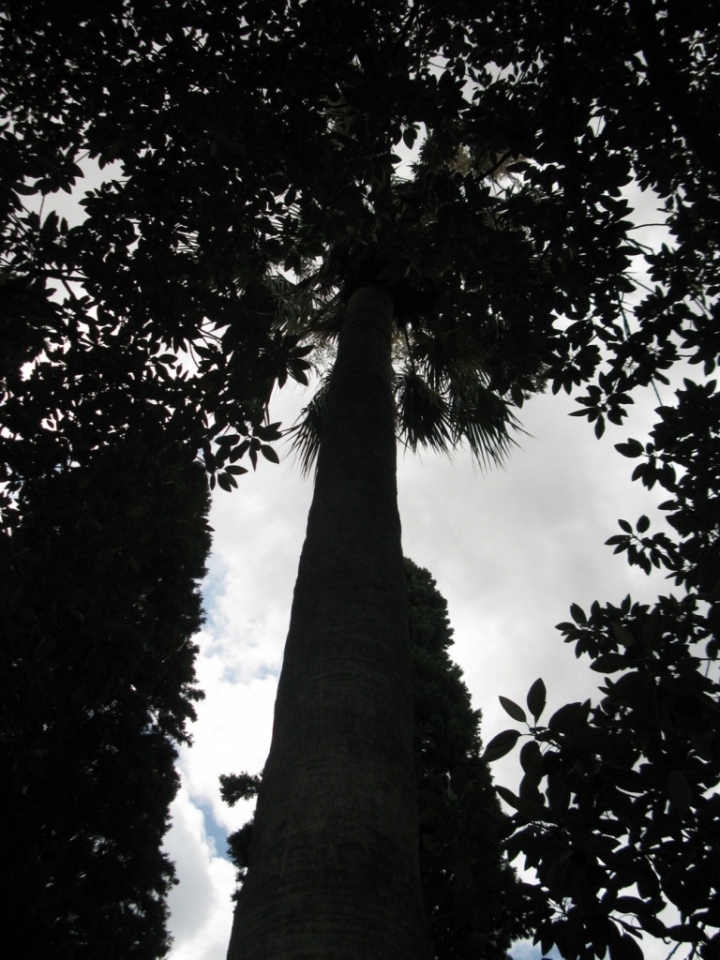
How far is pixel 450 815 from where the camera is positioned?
202 cm

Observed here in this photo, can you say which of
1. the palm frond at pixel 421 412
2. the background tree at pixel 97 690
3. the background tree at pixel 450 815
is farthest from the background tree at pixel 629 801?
the palm frond at pixel 421 412

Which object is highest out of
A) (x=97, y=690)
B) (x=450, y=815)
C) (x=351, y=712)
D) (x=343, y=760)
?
(x=97, y=690)

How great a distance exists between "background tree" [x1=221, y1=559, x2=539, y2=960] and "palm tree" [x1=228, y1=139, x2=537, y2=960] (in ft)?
0.51

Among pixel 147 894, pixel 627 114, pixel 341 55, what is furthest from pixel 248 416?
pixel 147 894

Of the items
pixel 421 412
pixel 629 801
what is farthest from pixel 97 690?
pixel 629 801

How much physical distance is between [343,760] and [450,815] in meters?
0.38

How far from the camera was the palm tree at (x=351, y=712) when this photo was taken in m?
1.74

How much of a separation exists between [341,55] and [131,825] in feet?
30.3

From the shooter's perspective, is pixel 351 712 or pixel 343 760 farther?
pixel 351 712

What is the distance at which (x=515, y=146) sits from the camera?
3307 millimetres

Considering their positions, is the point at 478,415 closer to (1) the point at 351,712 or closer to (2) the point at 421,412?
(2) the point at 421,412

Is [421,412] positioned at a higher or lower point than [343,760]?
higher

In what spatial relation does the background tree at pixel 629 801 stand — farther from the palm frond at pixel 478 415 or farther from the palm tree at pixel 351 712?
the palm frond at pixel 478 415

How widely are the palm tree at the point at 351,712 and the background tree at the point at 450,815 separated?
0.16 m
